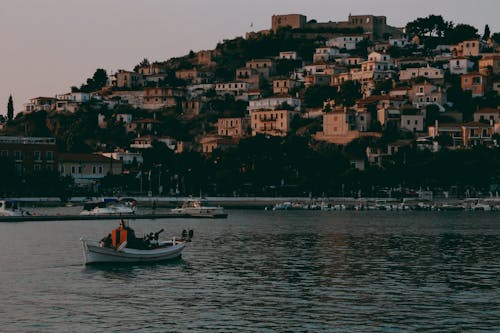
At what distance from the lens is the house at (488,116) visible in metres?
195

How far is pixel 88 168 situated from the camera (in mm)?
182250

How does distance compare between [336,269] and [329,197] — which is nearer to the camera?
[336,269]

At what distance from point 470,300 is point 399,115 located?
510 ft

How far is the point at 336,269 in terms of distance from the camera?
58.3 m

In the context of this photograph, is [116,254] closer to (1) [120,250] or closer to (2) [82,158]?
(1) [120,250]

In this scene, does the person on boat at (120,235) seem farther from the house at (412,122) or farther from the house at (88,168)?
the house at (412,122)

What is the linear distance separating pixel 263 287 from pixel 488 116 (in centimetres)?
15522

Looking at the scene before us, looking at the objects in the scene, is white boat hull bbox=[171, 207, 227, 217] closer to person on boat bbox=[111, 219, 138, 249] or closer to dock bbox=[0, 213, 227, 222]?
dock bbox=[0, 213, 227, 222]

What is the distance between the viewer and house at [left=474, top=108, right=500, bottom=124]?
641 ft

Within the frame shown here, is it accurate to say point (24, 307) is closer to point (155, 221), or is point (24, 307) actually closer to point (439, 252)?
point (439, 252)

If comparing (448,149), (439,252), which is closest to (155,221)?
(439,252)

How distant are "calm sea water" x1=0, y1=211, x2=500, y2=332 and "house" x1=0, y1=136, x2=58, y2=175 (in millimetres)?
74838

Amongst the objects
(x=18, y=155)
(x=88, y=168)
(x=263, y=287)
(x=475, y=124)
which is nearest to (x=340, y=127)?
(x=475, y=124)

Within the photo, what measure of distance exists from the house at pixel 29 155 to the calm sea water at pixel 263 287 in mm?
74838
